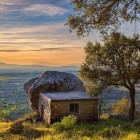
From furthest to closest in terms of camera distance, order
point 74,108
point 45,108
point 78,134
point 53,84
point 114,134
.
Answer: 1. point 53,84
2. point 45,108
3. point 74,108
4. point 78,134
5. point 114,134

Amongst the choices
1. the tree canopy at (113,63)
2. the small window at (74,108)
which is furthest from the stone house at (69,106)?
the tree canopy at (113,63)

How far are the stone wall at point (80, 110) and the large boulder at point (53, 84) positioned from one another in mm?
5595

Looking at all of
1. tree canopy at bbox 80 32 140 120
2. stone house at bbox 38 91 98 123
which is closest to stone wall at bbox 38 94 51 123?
stone house at bbox 38 91 98 123

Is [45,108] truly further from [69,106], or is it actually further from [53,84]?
[53,84]

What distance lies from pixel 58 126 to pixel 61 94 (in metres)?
10.9

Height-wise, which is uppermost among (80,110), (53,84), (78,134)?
(53,84)

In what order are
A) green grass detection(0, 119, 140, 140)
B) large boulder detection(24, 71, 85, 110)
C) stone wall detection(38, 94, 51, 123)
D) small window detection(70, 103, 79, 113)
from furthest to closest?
large boulder detection(24, 71, 85, 110) < small window detection(70, 103, 79, 113) < stone wall detection(38, 94, 51, 123) < green grass detection(0, 119, 140, 140)

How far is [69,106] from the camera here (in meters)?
40.0

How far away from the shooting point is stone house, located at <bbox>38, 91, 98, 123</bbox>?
129ft

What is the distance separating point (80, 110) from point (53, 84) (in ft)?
22.2

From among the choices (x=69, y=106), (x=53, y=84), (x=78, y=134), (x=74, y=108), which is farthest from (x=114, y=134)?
(x=53, y=84)

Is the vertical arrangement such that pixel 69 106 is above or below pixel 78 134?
below

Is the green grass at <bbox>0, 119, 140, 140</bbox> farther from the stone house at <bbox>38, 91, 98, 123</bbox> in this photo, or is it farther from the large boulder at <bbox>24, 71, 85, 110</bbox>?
the large boulder at <bbox>24, 71, 85, 110</bbox>

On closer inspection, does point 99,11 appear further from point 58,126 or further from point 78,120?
point 78,120
